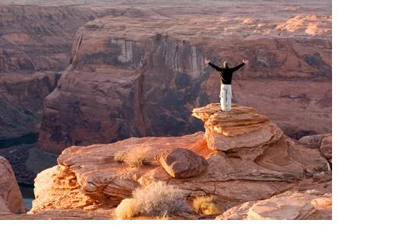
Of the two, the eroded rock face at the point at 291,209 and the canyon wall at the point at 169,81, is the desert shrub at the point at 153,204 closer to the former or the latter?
the eroded rock face at the point at 291,209

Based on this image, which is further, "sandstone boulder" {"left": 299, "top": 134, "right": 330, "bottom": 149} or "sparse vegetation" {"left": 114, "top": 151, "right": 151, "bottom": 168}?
"sandstone boulder" {"left": 299, "top": 134, "right": 330, "bottom": 149}

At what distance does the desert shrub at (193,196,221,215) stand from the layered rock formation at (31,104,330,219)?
0.40 meters

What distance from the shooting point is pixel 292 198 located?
41.4 ft

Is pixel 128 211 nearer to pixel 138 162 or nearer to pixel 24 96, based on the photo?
pixel 138 162

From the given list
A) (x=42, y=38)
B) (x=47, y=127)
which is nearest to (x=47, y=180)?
(x=47, y=127)

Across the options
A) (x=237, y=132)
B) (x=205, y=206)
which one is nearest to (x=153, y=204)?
(x=205, y=206)

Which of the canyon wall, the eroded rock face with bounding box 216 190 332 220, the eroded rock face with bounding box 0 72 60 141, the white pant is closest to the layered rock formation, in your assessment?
the white pant

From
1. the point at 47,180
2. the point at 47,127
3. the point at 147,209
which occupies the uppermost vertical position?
the point at 147,209

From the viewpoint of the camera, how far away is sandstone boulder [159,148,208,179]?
17.6m

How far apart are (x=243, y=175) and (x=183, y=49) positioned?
24.8 metres

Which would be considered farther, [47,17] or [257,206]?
[47,17]

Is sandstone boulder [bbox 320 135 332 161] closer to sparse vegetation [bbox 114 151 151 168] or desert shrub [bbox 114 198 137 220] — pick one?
sparse vegetation [bbox 114 151 151 168]

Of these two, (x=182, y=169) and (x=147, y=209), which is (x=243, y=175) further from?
(x=147, y=209)

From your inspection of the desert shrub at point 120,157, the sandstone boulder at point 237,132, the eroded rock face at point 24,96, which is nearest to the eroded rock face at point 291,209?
the sandstone boulder at point 237,132
